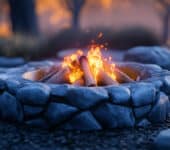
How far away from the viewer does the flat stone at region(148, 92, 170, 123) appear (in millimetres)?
4781

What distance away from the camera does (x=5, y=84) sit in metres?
4.93

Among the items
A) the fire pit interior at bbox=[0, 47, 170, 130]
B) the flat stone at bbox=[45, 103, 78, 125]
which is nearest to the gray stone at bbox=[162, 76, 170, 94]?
the fire pit interior at bbox=[0, 47, 170, 130]

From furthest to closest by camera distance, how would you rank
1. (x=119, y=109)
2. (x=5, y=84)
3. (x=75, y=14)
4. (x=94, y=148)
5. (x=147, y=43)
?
(x=75, y=14)
(x=147, y=43)
(x=5, y=84)
(x=119, y=109)
(x=94, y=148)

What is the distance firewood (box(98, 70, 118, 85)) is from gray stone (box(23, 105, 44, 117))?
103cm

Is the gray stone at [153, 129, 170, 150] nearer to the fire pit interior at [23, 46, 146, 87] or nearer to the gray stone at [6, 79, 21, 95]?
the fire pit interior at [23, 46, 146, 87]

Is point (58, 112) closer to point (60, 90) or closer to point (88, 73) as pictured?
point (60, 90)

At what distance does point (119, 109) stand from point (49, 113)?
811 mm

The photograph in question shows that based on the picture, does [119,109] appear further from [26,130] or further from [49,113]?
[26,130]

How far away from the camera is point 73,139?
4.32 m

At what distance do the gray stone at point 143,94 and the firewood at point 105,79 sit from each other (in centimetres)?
47

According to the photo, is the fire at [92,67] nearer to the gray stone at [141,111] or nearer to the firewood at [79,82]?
the firewood at [79,82]

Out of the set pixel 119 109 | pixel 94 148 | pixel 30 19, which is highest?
pixel 30 19

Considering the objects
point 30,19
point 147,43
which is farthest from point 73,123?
point 30,19

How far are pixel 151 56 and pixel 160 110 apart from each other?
11.0 feet
